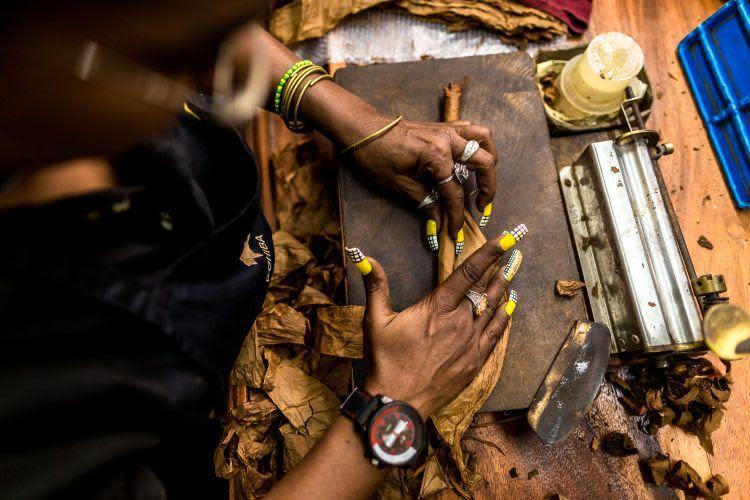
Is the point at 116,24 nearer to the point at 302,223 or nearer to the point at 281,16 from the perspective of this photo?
the point at 302,223

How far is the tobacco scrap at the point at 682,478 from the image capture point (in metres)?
1.05

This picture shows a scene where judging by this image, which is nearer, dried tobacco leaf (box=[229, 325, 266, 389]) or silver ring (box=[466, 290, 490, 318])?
silver ring (box=[466, 290, 490, 318])

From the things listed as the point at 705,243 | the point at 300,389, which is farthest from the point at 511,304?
the point at 705,243

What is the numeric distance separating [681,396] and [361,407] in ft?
2.70

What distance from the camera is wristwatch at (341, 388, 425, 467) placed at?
0.82 metres

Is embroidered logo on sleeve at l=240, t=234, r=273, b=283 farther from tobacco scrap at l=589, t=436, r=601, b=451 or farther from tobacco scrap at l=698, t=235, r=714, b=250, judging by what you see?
tobacco scrap at l=698, t=235, r=714, b=250

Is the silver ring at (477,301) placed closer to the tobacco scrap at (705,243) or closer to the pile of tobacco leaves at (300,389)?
the pile of tobacco leaves at (300,389)

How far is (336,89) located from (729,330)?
102 cm

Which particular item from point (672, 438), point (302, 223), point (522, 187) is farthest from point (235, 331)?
point (672, 438)

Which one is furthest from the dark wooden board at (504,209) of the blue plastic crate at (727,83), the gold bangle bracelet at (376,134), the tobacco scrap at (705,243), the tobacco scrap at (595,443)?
the blue plastic crate at (727,83)

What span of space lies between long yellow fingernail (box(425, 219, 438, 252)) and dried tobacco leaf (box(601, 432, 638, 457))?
0.64 meters

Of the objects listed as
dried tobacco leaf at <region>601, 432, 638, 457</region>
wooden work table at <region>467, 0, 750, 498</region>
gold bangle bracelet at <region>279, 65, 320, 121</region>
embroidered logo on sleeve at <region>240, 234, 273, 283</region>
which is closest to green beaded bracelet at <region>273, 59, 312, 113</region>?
gold bangle bracelet at <region>279, 65, 320, 121</region>

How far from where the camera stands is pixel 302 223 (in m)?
1.37

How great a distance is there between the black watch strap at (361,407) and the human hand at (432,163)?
0.41m
